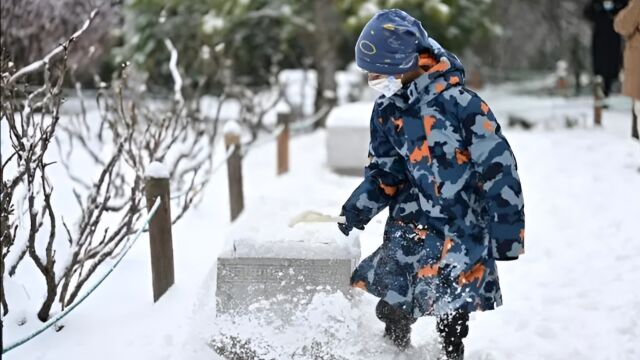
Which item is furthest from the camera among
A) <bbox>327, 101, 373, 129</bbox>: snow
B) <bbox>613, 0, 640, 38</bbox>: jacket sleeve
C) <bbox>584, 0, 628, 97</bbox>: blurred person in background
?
<bbox>584, 0, 628, 97</bbox>: blurred person in background

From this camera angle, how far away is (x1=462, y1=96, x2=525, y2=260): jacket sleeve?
260 cm

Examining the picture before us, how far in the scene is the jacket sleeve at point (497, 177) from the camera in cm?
260

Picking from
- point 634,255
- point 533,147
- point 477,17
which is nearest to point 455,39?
point 477,17

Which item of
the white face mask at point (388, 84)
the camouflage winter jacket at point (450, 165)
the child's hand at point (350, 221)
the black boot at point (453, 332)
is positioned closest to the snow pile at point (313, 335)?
the black boot at point (453, 332)

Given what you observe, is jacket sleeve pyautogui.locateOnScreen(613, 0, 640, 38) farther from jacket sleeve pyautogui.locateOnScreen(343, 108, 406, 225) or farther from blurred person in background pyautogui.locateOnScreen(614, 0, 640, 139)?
jacket sleeve pyautogui.locateOnScreen(343, 108, 406, 225)

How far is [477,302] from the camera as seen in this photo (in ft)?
8.92

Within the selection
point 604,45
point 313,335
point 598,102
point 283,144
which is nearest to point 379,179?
point 313,335

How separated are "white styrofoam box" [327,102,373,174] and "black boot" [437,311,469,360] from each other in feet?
17.1

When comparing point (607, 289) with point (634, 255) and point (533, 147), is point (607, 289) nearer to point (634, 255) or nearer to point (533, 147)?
point (634, 255)

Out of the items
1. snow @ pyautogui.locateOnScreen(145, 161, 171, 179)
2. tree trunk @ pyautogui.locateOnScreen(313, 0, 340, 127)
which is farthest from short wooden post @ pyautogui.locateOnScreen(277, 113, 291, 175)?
tree trunk @ pyautogui.locateOnScreen(313, 0, 340, 127)

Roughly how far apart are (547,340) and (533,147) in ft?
19.5

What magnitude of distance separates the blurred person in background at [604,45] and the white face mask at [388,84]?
965 cm

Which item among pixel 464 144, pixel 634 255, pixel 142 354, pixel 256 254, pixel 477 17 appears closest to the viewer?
pixel 464 144

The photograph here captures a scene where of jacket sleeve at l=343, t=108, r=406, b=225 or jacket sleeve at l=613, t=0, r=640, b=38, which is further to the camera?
jacket sleeve at l=613, t=0, r=640, b=38
